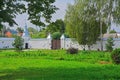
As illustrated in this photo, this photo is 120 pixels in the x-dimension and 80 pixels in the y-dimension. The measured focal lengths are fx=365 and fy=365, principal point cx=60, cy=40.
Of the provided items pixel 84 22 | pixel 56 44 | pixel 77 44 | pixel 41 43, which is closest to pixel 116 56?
pixel 84 22

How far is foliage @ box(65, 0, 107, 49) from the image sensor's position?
57.4m

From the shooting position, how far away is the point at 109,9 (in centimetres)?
5522

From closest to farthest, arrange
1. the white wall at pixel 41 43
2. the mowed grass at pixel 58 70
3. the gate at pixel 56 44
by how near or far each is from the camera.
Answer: the mowed grass at pixel 58 70 < the white wall at pixel 41 43 < the gate at pixel 56 44

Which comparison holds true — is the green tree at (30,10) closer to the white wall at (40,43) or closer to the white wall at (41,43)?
the white wall at (41,43)

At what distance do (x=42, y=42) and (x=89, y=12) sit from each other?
17.2m

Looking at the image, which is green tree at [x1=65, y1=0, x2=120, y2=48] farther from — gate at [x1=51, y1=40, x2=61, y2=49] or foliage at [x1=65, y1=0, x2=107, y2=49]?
gate at [x1=51, y1=40, x2=61, y2=49]

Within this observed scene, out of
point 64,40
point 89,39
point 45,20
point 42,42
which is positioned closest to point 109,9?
point 89,39

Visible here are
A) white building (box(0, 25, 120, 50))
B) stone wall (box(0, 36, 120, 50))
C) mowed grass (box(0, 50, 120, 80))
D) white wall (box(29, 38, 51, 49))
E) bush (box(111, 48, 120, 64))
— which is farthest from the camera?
white wall (box(29, 38, 51, 49))

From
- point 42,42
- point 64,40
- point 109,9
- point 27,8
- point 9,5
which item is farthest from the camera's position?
point 42,42

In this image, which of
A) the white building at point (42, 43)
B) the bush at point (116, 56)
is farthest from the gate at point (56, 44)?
the bush at point (116, 56)

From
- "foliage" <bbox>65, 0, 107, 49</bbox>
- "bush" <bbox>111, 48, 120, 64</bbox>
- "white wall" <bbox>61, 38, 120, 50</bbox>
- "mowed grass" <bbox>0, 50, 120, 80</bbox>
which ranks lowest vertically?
"mowed grass" <bbox>0, 50, 120, 80</bbox>

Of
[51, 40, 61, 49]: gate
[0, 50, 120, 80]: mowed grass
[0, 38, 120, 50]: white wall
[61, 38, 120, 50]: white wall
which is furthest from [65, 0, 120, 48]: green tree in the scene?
[0, 50, 120, 80]: mowed grass

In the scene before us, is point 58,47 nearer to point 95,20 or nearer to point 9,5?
point 95,20

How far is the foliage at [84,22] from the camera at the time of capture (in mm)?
57438
